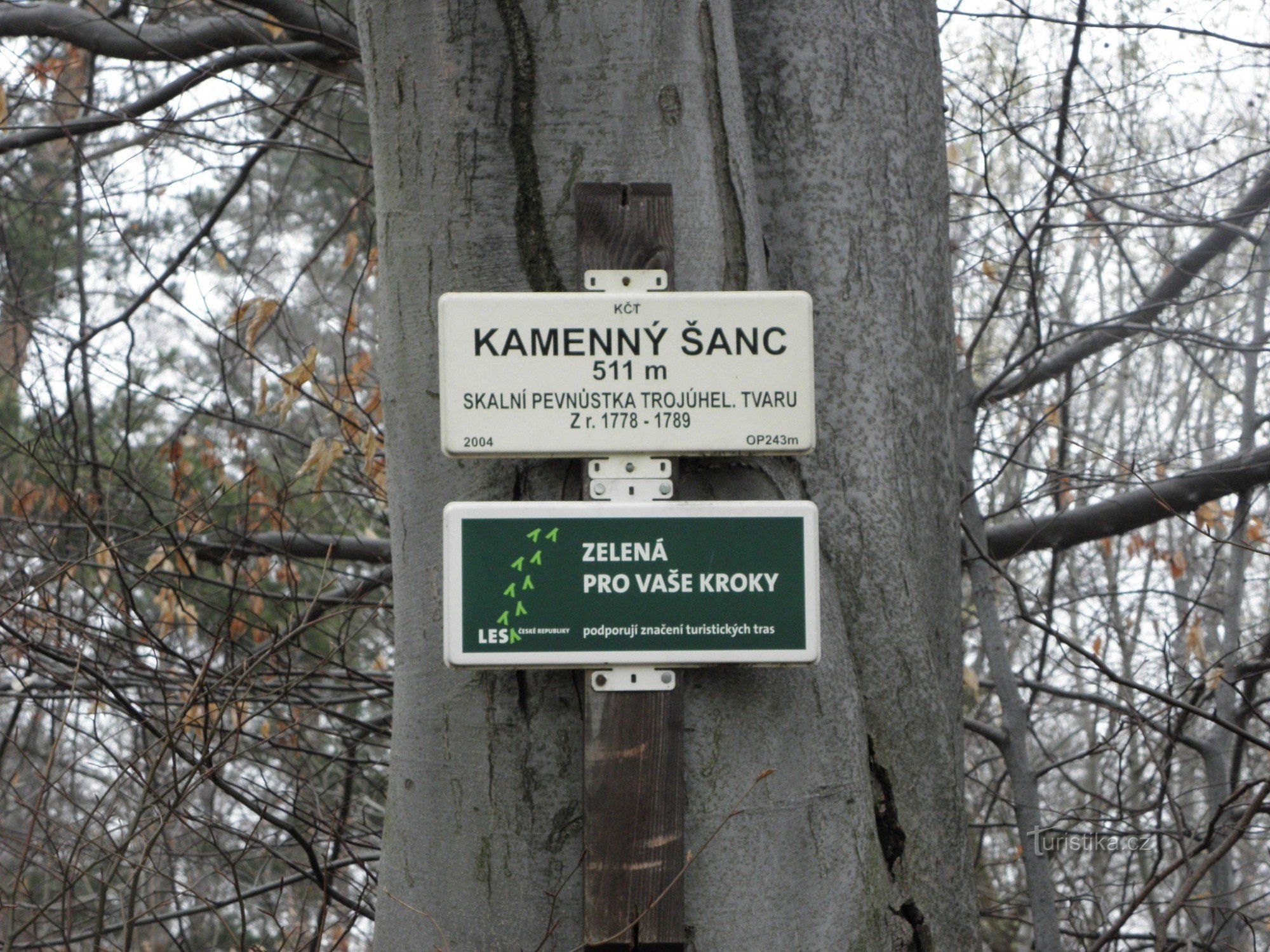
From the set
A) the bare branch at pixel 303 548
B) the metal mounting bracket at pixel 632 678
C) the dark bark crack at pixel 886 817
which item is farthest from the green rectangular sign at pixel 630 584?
the bare branch at pixel 303 548

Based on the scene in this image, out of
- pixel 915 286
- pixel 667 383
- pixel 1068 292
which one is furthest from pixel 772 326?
pixel 1068 292

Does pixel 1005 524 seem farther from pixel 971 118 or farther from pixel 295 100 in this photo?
pixel 295 100

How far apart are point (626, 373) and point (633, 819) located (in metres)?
0.49

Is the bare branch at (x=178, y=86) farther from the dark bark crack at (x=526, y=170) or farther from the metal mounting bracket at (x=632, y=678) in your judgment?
the metal mounting bracket at (x=632, y=678)

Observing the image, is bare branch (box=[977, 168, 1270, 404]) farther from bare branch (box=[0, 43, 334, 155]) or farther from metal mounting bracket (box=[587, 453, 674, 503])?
metal mounting bracket (box=[587, 453, 674, 503])

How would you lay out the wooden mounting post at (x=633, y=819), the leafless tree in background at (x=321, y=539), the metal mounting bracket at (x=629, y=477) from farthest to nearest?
the leafless tree in background at (x=321, y=539) → the metal mounting bracket at (x=629, y=477) → the wooden mounting post at (x=633, y=819)

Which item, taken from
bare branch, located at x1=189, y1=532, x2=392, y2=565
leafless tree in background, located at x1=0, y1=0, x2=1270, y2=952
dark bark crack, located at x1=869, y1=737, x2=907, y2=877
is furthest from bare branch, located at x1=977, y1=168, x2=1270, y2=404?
dark bark crack, located at x1=869, y1=737, x2=907, y2=877

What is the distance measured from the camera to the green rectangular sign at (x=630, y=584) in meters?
1.23

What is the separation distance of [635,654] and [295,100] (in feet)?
10.8

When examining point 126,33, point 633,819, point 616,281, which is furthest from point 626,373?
point 126,33

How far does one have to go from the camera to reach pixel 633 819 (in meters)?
1.18

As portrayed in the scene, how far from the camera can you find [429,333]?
1339 mm

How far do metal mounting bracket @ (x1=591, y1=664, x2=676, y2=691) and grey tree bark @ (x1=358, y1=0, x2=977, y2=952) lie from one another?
0.03 meters

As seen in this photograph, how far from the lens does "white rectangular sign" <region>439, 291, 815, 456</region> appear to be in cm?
127
